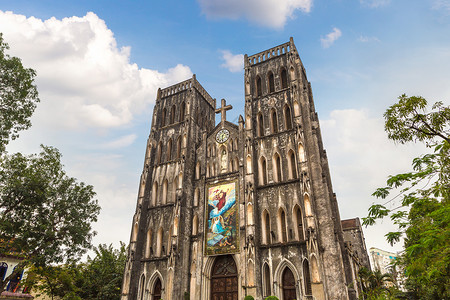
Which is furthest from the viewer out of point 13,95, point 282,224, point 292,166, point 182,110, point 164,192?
point 182,110

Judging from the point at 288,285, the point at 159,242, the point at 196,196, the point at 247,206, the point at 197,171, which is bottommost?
the point at 288,285

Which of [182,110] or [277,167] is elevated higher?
[182,110]

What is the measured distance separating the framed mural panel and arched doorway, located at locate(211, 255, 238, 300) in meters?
1.02

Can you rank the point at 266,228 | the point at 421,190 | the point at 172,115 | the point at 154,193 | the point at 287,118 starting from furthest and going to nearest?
the point at 172,115 → the point at 154,193 → the point at 287,118 → the point at 266,228 → the point at 421,190

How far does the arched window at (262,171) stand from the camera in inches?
973

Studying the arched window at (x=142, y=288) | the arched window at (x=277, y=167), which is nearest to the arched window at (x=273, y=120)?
the arched window at (x=277, y=167)

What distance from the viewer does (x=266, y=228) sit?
22906 millimetres

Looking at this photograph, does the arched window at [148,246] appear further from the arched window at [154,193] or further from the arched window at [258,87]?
the arched window at [258,87]

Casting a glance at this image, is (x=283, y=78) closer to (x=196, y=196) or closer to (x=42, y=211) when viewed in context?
(x=196, y=196)

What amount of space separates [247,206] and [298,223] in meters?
3.91

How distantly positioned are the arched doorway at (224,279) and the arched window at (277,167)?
717 cm

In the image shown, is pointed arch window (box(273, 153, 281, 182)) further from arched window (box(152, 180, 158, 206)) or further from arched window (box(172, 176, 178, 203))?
arched window (box(152, 180, 158, 206))

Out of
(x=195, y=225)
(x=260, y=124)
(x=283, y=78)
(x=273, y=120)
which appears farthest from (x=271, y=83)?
(x=195, y=225)

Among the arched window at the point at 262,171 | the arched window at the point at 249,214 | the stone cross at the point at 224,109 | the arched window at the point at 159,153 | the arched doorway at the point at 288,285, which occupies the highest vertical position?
the stone cross at the point at 224,109
